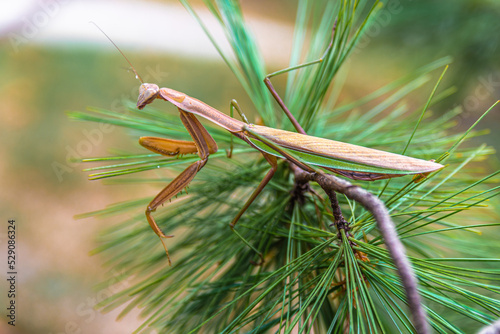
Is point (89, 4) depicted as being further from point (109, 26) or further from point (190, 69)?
point (190, 69)

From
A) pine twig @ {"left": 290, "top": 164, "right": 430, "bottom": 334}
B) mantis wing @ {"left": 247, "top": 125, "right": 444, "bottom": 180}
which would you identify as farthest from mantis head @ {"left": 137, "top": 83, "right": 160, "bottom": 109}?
pine twig @ {"left": 290, "top": 164, "right": 430, "bottom": 334}

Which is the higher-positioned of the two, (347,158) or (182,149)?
(347,158)

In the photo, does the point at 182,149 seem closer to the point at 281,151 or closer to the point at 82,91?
the point at 281,151

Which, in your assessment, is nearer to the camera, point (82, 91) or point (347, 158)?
point (347, 158)

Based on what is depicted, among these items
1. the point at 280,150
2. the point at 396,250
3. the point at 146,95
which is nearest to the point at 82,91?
the point at 146,95

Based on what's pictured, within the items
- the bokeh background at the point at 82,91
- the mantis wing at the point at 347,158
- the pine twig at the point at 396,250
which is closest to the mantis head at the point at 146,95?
the mantis wing at the point at 347,158
